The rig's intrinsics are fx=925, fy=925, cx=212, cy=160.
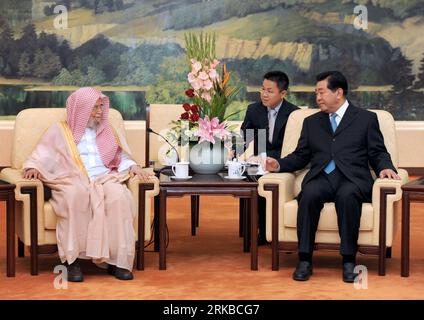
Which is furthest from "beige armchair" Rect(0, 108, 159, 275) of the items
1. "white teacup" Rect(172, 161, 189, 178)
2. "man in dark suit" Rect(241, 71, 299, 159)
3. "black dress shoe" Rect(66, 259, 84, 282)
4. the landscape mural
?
the landscape mural

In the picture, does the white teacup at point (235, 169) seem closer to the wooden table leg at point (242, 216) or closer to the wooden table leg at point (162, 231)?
the wooden table leg at point (162, 231)

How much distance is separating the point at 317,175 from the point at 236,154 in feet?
2.63

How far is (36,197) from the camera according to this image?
5.68 m

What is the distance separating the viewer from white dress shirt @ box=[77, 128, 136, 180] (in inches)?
238

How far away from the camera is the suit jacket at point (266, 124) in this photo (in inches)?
272

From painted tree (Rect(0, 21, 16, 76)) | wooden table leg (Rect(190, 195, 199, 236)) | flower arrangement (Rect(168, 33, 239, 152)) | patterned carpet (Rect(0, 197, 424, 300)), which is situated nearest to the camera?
patterned carpet (Rect(0, 197, 424, 300))

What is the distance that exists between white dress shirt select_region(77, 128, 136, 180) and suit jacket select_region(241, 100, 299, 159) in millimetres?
1186

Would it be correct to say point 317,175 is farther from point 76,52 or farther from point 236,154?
point 76,52

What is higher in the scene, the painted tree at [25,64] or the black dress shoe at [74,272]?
the painted tree at [25,64]

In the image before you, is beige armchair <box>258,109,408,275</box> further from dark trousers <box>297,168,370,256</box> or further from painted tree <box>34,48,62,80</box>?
painted tree <box>34,48,62,80</box>

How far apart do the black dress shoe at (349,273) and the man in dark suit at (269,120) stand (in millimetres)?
1369

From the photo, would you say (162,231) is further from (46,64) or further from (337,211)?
(46,64)

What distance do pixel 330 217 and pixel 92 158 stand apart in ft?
5.27

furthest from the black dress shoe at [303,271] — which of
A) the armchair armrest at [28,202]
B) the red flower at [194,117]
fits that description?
the armchair armrest at [28,202]
